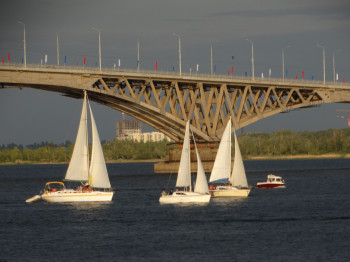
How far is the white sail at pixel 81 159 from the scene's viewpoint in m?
80.2

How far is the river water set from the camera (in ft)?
162

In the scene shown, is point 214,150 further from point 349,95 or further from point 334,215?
point 334,215

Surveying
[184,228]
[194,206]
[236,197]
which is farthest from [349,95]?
[184,228]

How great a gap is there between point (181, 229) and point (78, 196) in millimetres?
22108

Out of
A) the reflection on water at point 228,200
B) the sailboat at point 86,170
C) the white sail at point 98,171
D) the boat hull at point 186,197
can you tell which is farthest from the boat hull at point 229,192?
the white sail at point 98,171

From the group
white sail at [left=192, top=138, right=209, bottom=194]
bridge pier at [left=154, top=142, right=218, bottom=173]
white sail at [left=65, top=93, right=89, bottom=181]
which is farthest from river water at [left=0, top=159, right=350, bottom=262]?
bridge pier at [left=154, top=142, right=218, bottom=173]

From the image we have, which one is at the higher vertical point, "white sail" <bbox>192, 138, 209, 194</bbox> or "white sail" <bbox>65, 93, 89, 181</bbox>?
"white sail" <bbox>65, 93, 89, 181</bbox>

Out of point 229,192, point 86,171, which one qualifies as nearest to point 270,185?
point 229,192

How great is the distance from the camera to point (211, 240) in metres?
54.2

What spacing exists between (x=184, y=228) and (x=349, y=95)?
8695cm

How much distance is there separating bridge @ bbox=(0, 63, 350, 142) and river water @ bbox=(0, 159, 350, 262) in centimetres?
2295

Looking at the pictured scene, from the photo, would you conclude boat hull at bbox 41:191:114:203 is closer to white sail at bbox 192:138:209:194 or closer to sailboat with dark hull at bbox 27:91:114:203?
sailboat with dark hull at bbox 27:91:114:203

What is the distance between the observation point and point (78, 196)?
80250 millimetres

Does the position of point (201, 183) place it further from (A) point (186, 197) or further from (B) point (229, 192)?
(B) point (229, 192)
